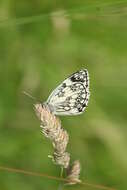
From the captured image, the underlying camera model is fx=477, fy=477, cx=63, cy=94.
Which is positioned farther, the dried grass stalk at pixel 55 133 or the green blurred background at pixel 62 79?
the green blurred background at pixel 62 79

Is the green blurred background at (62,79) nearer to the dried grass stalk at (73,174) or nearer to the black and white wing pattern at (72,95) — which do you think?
the black and white wing pattern at (72,95)

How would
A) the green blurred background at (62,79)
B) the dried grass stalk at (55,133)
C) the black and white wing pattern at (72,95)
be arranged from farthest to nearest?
the green blurred background at (62,79)
the black and white wing pattern at (72,95)
the dried grass stalk at (55,133)

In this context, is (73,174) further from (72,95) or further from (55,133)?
(72,95)

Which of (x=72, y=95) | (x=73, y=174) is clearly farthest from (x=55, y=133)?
(x=72, y=95)

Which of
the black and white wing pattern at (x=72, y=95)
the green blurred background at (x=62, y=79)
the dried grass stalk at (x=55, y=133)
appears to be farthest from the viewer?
the green blurred background at (x=62, y=79)

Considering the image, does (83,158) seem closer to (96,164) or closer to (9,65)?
(96,164)

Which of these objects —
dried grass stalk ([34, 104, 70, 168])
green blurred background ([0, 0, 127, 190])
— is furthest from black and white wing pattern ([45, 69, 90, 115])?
green blurred background ([0, 0, 127, 190])

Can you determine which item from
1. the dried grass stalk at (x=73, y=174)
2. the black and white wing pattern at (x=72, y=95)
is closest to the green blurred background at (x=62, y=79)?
the black and white wing pattern at (x=72, y=95)

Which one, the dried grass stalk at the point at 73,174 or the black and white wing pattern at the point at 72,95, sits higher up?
the black and white wing pattern at the point at 72,95
